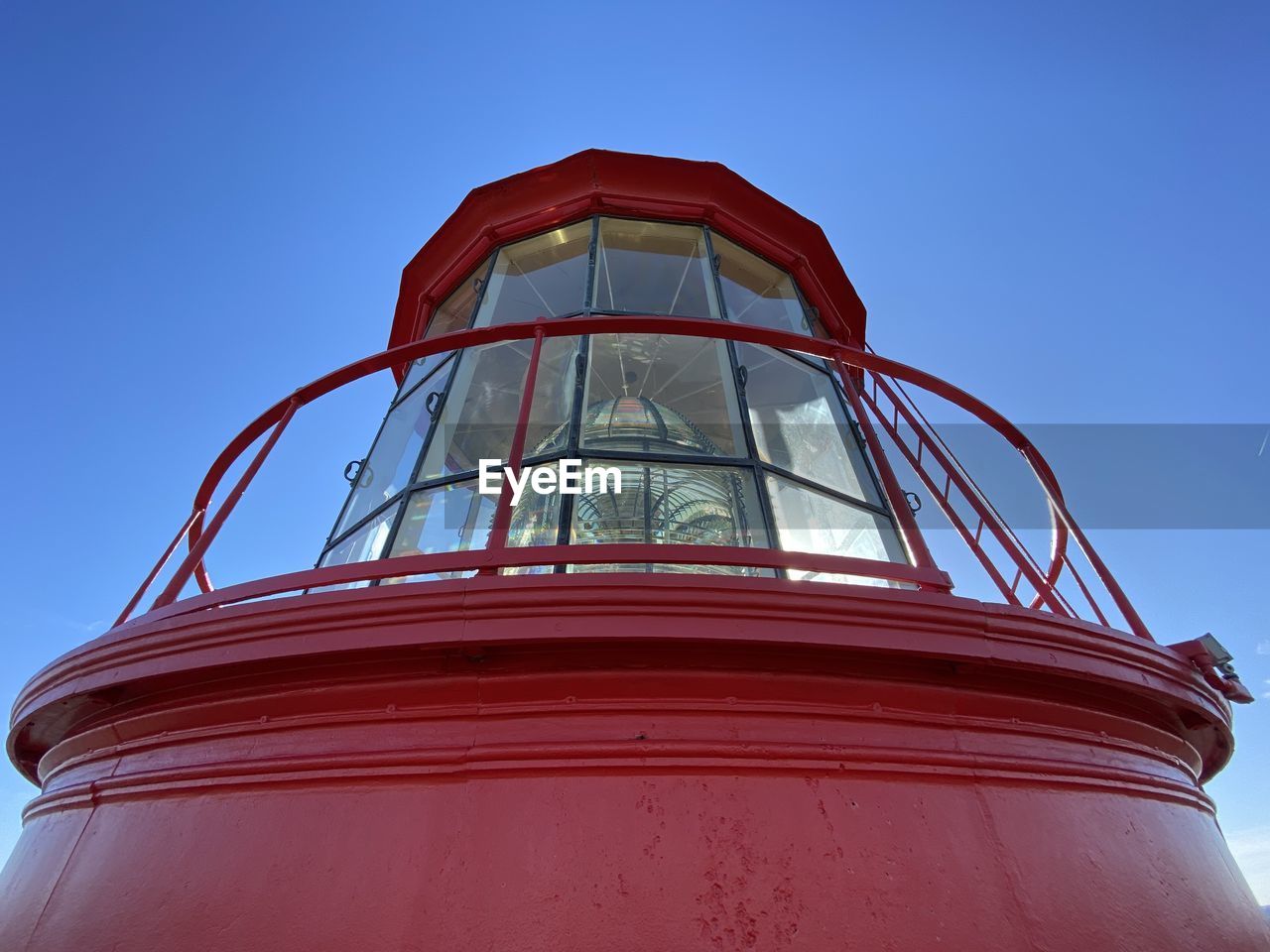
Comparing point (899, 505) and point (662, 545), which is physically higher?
point (899, 505)

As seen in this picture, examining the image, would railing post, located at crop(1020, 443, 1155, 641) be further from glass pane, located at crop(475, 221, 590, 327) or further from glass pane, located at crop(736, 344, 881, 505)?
glass pane, located at crop(475, 221, 590, 327)

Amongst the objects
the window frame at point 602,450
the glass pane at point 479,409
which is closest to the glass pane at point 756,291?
the window frame at point 602,450

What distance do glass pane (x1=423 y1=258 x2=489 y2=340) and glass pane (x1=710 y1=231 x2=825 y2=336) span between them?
1.56 metres

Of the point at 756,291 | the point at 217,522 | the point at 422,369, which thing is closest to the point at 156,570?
the point at 217,522

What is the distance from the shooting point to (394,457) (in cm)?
381

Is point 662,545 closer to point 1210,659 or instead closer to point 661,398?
point 1210,659

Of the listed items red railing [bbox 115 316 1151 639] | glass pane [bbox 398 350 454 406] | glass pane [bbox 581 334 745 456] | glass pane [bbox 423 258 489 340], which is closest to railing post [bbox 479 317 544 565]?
red railing [bbox 115 316 1151 639]

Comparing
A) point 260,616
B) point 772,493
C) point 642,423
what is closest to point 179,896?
point 260,616

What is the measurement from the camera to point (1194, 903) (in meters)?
1.94

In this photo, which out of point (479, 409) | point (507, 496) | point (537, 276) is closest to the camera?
point (507, 496)

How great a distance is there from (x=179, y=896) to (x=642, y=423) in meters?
2.57

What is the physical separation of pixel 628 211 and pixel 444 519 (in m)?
2.47

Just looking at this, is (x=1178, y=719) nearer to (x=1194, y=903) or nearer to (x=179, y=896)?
(x=1194, y=903)

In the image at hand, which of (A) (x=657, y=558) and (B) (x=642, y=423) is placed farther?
(B) (x=642, y=423)
